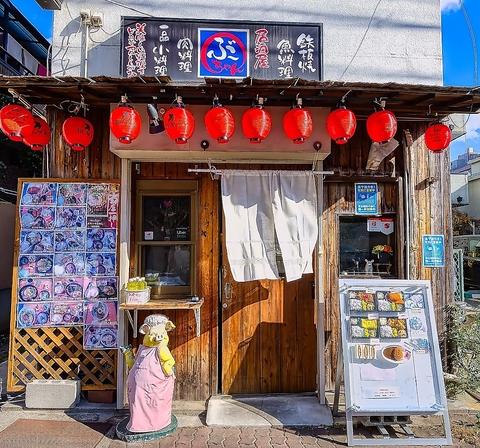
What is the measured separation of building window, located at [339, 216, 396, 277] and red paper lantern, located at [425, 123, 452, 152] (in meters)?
1.14

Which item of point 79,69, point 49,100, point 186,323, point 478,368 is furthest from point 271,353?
point 79,69

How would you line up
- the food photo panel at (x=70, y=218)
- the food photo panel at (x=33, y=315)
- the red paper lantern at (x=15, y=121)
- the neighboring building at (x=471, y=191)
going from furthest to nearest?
the neighboring building at (x=471, y=191) → the food photo panel at (x=70, y=218) → the food photo panel at (x=33, y=315) → the red paper lantern at (x=15, y=121)

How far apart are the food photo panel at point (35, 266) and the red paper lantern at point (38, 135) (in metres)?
1.42

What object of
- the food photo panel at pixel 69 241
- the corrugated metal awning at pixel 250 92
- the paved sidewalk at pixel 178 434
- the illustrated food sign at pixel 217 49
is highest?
the illustrated food sign at pixel 217 49

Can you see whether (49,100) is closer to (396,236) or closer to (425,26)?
(396,236)

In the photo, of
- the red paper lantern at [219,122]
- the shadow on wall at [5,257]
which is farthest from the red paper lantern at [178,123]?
the shadow on wall at [5,257]

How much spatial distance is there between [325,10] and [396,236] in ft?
11.5

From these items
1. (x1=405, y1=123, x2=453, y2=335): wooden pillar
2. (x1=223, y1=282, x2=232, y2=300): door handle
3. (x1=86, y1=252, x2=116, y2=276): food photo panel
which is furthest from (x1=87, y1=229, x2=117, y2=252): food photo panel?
(x1=405, y1=123, x2=453, y2=335): wooden pillar

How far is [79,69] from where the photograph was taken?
200 inches

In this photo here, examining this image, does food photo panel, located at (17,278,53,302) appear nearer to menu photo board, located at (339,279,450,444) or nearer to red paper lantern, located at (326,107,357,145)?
menu photo board, located at (339,279,450,444)

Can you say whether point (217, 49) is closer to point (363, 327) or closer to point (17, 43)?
point (363, 327)

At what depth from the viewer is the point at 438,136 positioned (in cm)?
434

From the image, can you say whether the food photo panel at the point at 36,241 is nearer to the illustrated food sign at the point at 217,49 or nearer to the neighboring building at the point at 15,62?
the illustrated food sign at the point at 217,49

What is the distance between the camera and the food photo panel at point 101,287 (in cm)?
461
